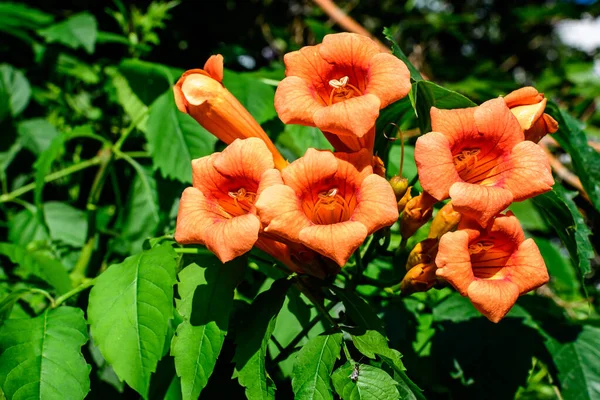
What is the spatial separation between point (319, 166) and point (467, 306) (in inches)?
44.2

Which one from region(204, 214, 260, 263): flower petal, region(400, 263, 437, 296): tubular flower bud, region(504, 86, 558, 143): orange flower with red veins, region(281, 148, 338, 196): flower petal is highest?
region(504, 86, 558, 143): orange flower with red veins

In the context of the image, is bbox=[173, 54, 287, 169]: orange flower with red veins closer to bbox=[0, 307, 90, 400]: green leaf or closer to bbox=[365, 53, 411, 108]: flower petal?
bbox=[365, 53, 411, 108]: flower petal

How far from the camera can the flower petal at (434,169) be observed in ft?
4.83

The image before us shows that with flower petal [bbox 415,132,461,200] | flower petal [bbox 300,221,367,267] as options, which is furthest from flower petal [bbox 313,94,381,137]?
flower petal [bbox 300,221,367,267]

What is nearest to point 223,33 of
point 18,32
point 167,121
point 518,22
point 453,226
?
point 18,32

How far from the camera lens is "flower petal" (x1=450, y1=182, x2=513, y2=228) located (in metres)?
1.42

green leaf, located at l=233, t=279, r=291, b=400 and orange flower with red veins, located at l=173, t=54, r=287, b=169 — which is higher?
orange flower with red veins, located at l=173, t=54, r=287, b=169

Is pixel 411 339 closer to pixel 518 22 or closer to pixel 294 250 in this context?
pixel 294 250

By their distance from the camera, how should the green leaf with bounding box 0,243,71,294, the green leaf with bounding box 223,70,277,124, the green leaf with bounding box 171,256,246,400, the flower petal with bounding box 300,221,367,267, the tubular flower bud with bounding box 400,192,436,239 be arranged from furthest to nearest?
the green leaf with bounding box 223,70,277,124
the green leaf with bounding box 0,243,71,294
the tubular flower bud with bounding box 400,192,436,239
the green leaf with bounding box 171,256,246,400
the flower petal with bounding box 300,221,367,267

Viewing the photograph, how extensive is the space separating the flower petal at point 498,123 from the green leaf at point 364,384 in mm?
714

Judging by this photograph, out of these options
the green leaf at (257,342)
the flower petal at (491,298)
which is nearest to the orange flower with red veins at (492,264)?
the flower petal at (491,298)

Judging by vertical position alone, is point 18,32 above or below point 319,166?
below

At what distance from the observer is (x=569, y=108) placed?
16.1ft

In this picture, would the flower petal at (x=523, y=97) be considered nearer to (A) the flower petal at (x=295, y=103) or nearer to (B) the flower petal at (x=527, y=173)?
(B) the flower petal at (x=527, y=173)
